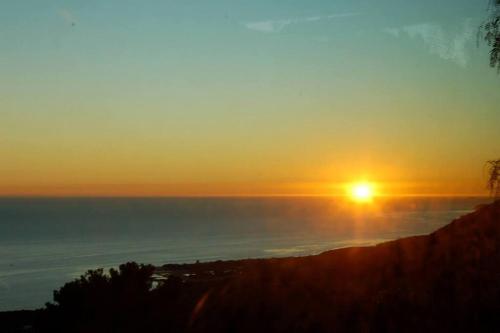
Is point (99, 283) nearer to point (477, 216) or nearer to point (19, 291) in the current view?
point (477, 216)

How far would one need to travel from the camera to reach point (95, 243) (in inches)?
6850

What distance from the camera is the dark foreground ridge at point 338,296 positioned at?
11.1m

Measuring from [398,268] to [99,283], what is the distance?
9.82 metres

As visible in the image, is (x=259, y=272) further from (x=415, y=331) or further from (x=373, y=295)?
(x=415, y=331)

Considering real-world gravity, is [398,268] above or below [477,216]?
below

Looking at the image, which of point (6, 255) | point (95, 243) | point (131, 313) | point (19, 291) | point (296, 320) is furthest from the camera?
point (95, 243)

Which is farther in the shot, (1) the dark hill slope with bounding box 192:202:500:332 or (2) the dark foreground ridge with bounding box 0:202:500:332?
(2) the dark foreground ridge with bounding box 0:202:500:332

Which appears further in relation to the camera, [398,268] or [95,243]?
[95,243]

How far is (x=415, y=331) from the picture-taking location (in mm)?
10398

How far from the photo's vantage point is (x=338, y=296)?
12750mm

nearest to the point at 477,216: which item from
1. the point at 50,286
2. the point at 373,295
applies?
the point at 373,295

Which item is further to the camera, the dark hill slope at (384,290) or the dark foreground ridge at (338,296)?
the dark foreground ridge at (338,296)

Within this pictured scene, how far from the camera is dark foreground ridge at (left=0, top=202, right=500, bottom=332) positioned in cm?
1111

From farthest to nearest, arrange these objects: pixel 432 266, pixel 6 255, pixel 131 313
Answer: pixel 6 255 < pixel 131 313 < pixel 432 266
